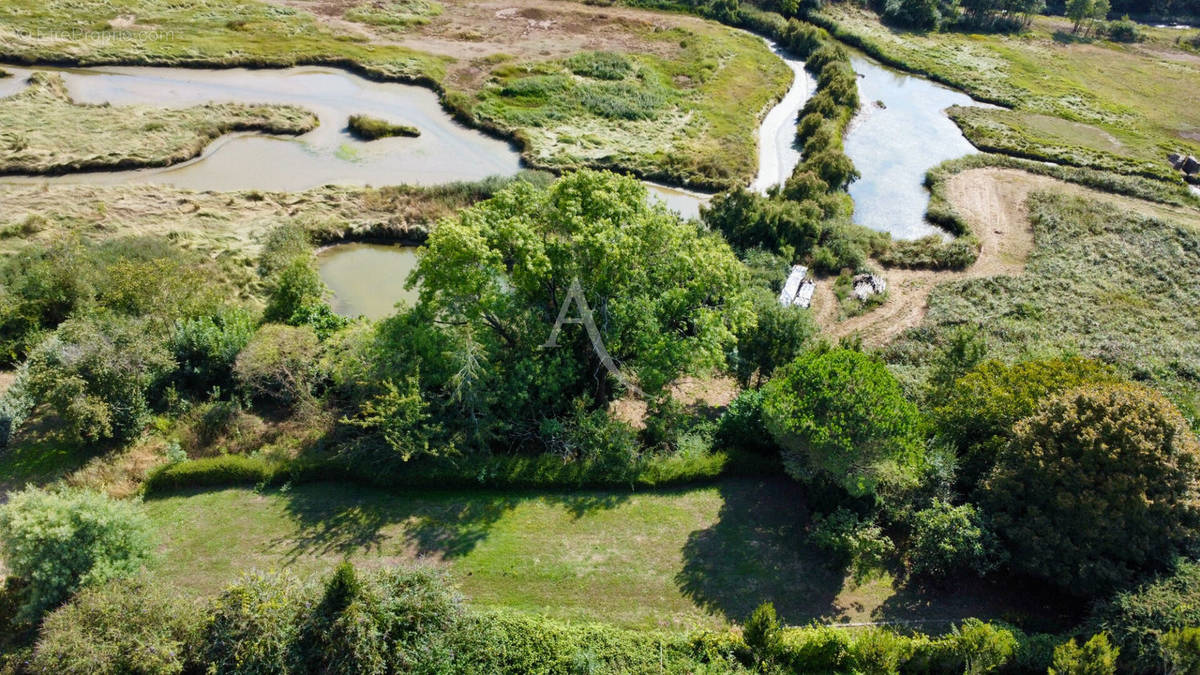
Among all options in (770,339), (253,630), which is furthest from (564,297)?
(253,630)

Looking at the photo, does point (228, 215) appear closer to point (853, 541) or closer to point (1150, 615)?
point (853, 541)

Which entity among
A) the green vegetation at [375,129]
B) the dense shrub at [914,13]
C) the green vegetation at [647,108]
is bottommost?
the green vegetation at [375,129]

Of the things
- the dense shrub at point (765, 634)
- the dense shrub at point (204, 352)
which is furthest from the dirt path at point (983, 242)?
the dense shrub at point (204, 352)

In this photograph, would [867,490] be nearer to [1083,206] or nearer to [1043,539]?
[1043,539]

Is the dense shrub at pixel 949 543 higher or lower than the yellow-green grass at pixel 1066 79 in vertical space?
lower

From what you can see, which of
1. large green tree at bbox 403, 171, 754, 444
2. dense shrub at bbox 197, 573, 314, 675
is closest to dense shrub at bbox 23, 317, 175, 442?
dense shrub at bbox 197, 573, 314, 675

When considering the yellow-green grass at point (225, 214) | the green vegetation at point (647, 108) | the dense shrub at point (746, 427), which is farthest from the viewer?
the green vegetation at point (647, 108)

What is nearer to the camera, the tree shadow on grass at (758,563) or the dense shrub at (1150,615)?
the dense shrub at (1150,615)

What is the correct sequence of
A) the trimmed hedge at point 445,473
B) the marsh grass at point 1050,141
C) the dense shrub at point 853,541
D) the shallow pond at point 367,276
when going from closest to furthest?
the dense shrub at point 853,541
the trimmed hedge at point 445,473
the shallow pond at point 367,276
the marsh grass at point 1050,141

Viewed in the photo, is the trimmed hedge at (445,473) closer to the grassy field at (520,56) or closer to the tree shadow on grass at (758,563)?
the tree shadow on grass at (758,563)
